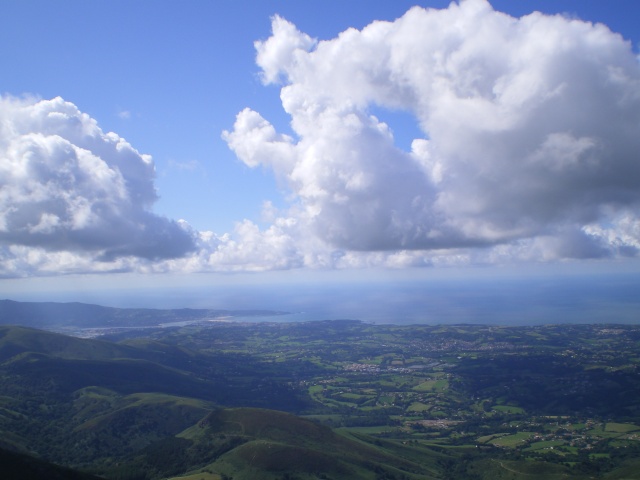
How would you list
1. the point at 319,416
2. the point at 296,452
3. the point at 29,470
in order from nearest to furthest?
the point at 29,470
the point at 296,452
the point at 319,416

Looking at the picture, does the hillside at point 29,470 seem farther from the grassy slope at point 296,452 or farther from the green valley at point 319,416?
the grassy slope at point 296,452

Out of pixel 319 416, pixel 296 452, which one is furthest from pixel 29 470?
pixel 319 416

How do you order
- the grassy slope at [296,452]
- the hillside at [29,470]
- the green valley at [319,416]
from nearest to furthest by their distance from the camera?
1. the hillside at [29,470]
2. the grassy slope at [296,452]
3. the green valley at [319,416]

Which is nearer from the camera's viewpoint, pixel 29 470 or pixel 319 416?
pixel 29 470

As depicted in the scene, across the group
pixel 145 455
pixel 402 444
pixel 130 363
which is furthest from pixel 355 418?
pixel 130 363

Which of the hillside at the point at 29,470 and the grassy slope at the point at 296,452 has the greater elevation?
the hillside at the point at 29,470

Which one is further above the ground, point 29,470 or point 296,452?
point 29,470

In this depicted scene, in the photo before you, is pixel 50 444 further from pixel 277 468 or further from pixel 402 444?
pixel 402 444

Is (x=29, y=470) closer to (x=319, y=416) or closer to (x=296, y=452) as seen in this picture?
(x=296, y=452)

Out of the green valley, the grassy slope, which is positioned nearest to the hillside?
the green valley

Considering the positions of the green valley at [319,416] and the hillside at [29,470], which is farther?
the green valley at [319,416]

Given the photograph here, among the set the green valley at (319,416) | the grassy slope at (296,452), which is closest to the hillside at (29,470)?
the green valley at (319,416)
